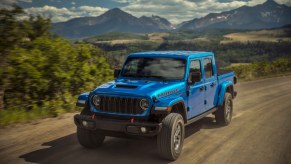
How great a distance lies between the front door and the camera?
6.60m

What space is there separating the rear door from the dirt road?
2.40 ft

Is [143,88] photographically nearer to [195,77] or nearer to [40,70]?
[195,77]

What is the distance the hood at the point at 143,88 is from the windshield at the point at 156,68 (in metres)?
0.27

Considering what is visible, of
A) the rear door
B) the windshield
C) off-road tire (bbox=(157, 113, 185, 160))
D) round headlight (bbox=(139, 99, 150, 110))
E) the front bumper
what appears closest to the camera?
the front bumper

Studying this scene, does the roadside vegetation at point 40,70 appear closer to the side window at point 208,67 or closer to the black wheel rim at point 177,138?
the side window at point 208,67

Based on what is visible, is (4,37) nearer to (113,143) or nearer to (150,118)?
(113,143)

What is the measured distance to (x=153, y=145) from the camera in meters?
6.64

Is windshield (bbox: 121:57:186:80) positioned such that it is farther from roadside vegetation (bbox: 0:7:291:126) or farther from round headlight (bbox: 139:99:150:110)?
roadside vegetation (bbox: 0:7:291:126)

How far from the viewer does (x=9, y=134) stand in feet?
23.2

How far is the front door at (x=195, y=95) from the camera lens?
6602 millimetres

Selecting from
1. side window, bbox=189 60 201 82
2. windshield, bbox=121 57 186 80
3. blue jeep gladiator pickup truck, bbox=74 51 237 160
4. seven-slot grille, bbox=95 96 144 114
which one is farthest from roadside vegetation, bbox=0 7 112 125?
side window, bbox=189 60 201 82

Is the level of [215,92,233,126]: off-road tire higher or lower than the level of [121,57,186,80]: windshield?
lower

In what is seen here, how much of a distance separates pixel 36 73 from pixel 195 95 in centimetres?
442

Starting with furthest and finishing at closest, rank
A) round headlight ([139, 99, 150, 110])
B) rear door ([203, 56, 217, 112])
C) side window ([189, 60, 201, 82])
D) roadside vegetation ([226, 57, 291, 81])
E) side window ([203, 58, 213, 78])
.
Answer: roadside vegetation ([226, 57, 291, 81]) < side window ([203, 58, 213, 78]) < rear door ([203, 56, 217, 112]) < side window ([189, 60, 201, 82]) < round headlight ([139, 99, 150, 110])
